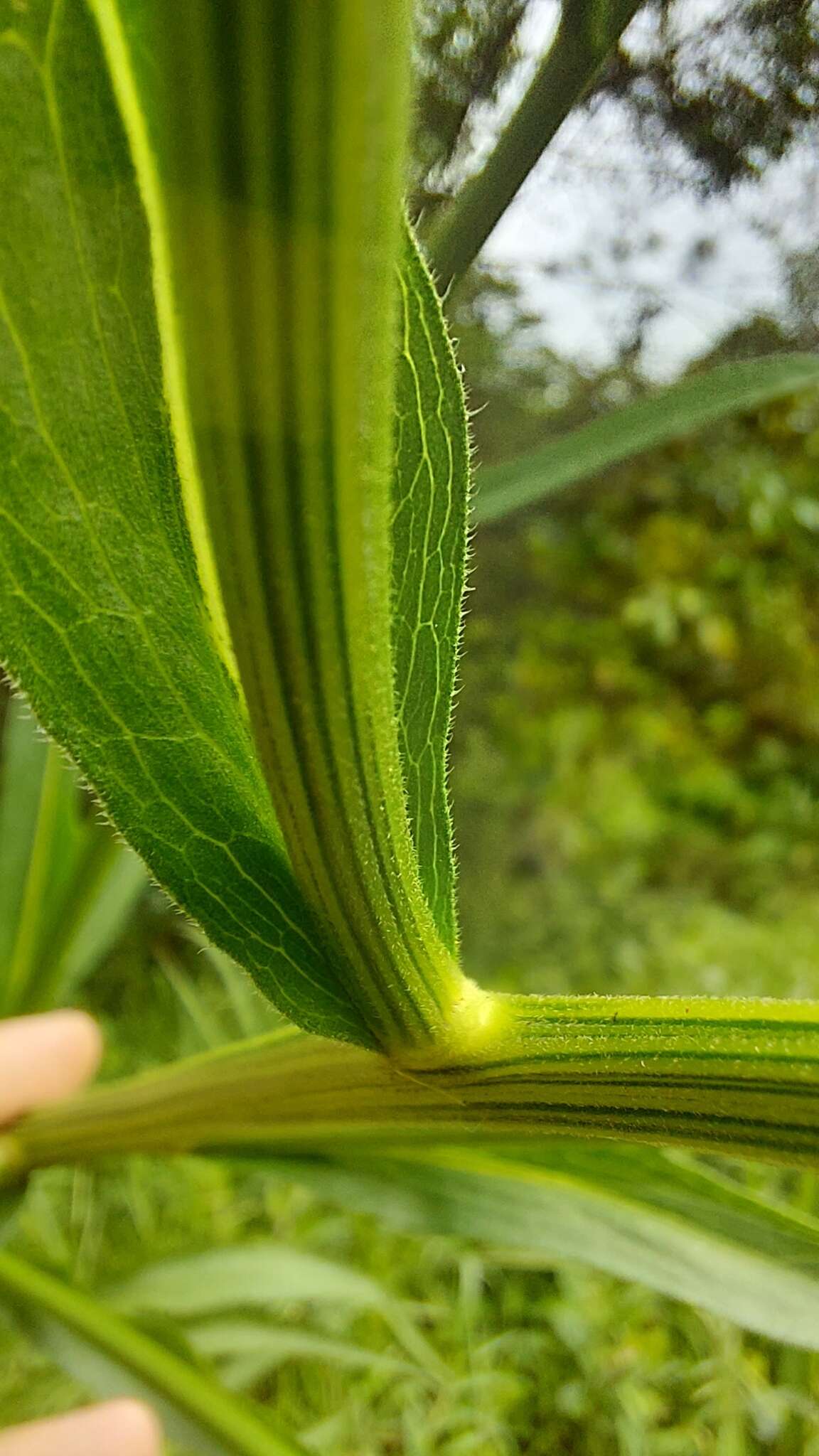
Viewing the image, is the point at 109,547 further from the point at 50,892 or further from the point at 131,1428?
the point at 50,892

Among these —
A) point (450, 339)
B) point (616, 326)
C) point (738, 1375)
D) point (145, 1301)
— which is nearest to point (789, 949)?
Answer: point (738, 1375)

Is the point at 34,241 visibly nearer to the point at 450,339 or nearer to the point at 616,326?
the point at 450,339

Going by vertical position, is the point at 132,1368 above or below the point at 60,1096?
below

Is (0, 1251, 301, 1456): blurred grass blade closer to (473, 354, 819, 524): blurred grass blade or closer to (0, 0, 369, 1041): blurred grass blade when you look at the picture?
(0, 0, 369, 1041): blurred grass blade

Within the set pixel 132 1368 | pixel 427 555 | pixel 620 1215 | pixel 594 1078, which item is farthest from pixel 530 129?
pixel 132 1368

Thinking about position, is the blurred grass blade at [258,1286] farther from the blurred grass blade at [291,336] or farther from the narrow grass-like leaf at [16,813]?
the blurred grass blade at [291,336]

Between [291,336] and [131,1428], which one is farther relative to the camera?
[131,1428]
